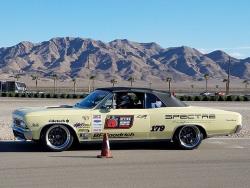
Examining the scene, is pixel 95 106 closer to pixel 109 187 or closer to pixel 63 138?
pixel 63 138

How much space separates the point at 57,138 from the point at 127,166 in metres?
2.37

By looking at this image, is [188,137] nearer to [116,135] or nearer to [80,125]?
[116,135]

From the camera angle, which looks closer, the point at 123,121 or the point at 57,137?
the point at 57,137

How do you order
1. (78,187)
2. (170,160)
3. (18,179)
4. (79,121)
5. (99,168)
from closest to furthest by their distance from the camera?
(78,187)
(18,179)
(99,168)
(170,160)
(79,121)

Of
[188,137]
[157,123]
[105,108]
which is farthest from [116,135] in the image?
[188,137]

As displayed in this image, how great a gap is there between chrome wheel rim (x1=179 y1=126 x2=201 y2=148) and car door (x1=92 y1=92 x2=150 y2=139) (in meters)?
0.87

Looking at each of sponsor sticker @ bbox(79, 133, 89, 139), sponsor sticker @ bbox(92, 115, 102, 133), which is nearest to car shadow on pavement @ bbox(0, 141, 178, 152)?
sponsor sticker @ bbox(79, 133, 89, 139)

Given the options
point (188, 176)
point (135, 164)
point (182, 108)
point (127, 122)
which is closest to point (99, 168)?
point (135, 164)

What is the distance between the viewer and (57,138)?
468 inches

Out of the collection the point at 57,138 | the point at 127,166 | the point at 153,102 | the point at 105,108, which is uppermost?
the point at 153,102

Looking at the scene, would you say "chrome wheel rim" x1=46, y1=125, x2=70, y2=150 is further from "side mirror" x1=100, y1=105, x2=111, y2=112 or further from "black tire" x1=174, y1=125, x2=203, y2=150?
"black tire" x1=174, y1=125, x2=203, y2=150

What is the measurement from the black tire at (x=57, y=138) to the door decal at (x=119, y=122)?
2.83 ft

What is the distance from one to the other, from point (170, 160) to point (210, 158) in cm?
93

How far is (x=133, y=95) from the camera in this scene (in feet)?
41.4
